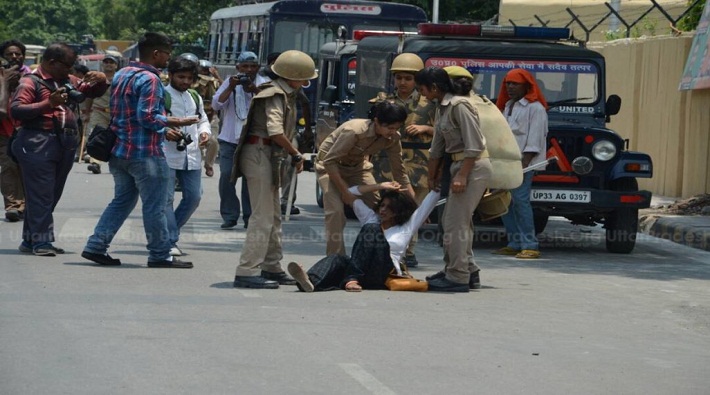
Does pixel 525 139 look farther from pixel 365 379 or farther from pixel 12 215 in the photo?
pixel 365 379

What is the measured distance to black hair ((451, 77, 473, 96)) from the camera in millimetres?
10242

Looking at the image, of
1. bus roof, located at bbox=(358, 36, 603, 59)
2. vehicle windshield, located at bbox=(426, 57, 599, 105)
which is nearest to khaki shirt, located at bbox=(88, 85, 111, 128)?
bus roof, located at bbox=(358, 36, 603, 59)

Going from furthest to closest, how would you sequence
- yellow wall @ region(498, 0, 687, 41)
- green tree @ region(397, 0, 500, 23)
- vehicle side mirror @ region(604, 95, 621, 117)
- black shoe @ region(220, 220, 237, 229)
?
green tree @ region(397, 0, 500, 23), yellow wall @ region(498, 0, 687, 41), black shoe @ region(220, 220, 237, 229), vehicle side mirror @ region(604, 95, 621, 117)

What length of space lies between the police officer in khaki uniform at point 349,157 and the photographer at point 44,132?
7.70 ft

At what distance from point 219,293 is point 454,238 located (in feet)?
5.85

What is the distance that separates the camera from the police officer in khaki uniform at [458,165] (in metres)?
10.1

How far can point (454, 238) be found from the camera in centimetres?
1021

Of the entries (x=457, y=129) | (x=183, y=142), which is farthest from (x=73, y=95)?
(x=457, y=129)

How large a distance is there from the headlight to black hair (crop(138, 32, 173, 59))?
15.4ft

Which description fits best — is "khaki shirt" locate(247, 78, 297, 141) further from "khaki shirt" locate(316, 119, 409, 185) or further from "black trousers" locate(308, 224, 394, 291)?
"black trousers" locate(308, 224, 394, 291)

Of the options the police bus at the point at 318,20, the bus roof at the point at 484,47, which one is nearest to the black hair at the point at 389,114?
the bus roof at the point at 484,47

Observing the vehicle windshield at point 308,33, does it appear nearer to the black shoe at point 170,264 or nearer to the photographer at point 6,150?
the photographer at point 6,150

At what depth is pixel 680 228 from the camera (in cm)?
1557

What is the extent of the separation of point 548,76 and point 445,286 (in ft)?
15.2
